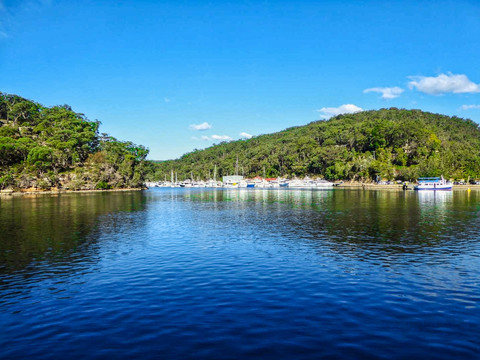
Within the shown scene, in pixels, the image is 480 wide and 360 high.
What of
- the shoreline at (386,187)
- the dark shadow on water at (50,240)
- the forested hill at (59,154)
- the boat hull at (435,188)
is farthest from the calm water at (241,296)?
the shoreline at (386,187)

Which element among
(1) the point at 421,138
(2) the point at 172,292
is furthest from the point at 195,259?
(1) the point at 421,138

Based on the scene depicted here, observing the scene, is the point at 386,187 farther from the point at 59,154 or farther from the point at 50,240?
the point at 50,240

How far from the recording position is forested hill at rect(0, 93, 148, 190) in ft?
464

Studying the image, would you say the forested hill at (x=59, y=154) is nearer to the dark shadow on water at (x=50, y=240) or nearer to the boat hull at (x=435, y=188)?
the dark shadow on water at (x=50, y=240)

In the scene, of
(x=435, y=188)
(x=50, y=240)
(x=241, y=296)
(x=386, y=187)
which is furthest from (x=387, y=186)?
(x=241, y=296)

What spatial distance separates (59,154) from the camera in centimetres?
15188

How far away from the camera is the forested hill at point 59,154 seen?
464ft

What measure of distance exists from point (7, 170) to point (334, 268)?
518 ft

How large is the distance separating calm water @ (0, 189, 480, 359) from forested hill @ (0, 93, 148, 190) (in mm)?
125491

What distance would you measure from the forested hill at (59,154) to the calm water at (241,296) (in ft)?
412

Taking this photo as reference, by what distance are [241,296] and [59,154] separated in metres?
158

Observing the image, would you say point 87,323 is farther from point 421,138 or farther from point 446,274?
point 421,138

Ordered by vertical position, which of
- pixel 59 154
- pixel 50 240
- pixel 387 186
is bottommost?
pixel 50 240

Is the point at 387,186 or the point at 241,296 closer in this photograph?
the point at 241,296
